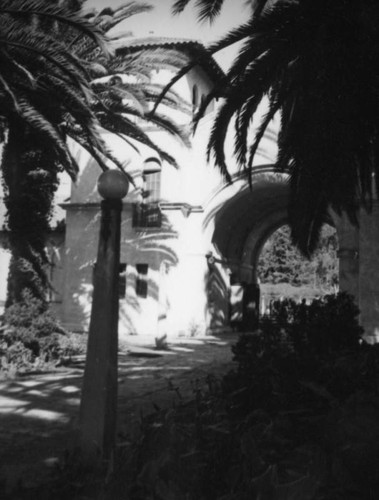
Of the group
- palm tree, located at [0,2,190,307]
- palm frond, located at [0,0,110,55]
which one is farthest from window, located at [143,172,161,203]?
palm frond, located at [0,0,110,55]

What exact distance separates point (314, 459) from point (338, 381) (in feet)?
6.05

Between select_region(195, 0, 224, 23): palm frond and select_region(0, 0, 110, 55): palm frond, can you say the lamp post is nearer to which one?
select_region(195, 0, 224, 23): palm frond

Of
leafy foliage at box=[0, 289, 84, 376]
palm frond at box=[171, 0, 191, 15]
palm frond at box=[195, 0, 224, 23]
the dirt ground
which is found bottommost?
the dirt ground

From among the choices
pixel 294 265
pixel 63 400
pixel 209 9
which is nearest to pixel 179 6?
pixel 209 9

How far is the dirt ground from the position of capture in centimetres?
370

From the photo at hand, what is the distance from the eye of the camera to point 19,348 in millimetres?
9055

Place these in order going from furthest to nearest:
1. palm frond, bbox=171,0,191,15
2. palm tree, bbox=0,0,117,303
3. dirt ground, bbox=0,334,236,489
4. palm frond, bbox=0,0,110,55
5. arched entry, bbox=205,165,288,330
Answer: arched entry, bbox=205,165,288,330, palm tree, bbox=0,0,117,303, palm frond, bbox=0,0,110,55, palm frond, bbox=171,0,191,15, dirt ground, bbox=0,334,236,489

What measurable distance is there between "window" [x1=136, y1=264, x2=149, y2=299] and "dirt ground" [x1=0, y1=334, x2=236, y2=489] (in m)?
6.25

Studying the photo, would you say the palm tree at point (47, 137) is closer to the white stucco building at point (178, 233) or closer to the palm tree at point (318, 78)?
the palm tree at point (318, 78)

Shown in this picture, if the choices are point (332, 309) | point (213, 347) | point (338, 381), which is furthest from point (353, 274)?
point (338, 381)

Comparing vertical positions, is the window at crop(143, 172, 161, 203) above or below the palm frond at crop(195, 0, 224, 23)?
above

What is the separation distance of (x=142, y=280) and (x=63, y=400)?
1198 cm

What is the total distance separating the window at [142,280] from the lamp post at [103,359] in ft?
49.0

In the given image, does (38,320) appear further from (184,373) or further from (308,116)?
(308,116)
